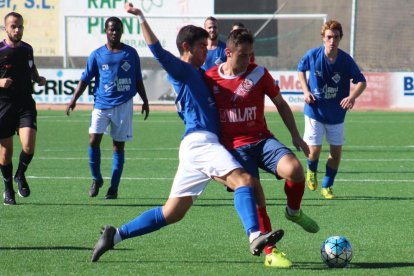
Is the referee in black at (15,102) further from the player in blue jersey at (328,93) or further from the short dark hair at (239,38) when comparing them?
the short dark hair at (239,38)

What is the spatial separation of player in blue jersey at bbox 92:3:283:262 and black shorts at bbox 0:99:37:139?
394 centimetres

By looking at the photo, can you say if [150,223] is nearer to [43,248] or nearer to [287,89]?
[43,248]

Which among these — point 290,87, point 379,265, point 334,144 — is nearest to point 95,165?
point 334,144

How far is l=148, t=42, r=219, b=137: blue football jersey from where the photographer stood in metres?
7.15

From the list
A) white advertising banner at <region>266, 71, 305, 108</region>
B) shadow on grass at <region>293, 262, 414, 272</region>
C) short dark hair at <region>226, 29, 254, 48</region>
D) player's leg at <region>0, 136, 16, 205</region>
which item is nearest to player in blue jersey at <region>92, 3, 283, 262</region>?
short dark hair at <region>226, 29, 254, 48</region>

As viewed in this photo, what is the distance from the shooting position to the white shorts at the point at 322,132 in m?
11.9

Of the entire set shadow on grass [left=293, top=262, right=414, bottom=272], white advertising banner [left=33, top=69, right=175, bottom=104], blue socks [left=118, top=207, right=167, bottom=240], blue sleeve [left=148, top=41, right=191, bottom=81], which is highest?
blue sleeve [left=148, top=41, right=191, bottom=81]

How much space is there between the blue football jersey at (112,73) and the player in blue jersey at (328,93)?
83.1 inches

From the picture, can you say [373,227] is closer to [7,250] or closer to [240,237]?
[240,237]

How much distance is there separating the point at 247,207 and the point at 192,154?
58 cm

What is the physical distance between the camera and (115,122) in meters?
11.9

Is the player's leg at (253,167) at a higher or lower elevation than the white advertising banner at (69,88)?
higher

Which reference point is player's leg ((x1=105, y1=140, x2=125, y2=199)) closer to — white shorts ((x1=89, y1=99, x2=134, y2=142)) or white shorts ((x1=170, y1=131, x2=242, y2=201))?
white shorts ((x1=89, y1=99, x2=134, y2=142))

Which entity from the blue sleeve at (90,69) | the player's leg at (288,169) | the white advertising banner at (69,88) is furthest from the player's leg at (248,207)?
the white advertising banner at (69,88)
